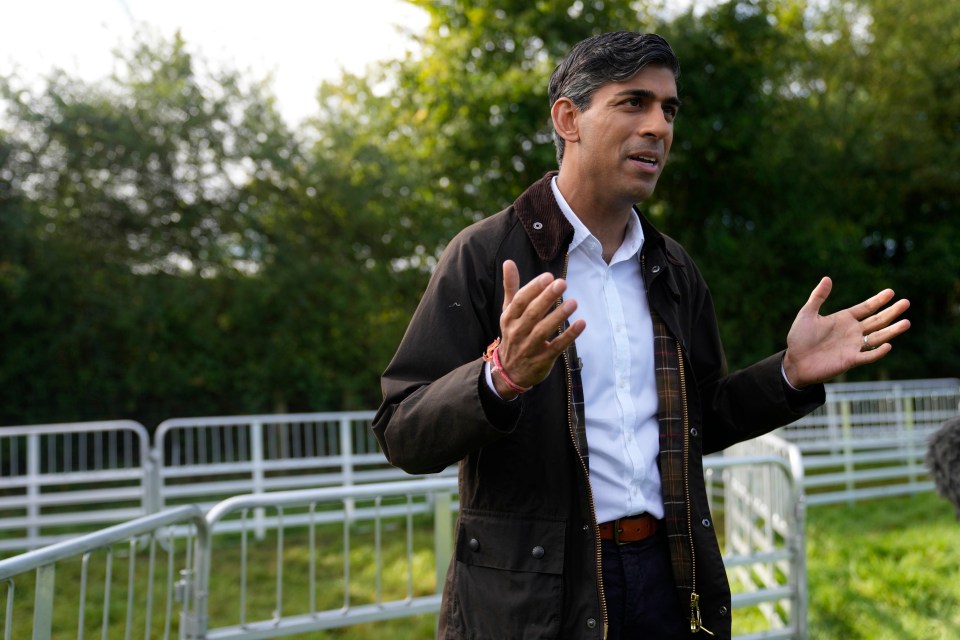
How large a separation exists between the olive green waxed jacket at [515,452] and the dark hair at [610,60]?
231mm

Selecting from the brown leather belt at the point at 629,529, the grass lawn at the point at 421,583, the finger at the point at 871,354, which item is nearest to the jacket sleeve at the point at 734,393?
the finger at the point at 871,354

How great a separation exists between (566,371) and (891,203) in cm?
1447

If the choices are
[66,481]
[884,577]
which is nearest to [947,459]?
[884,577]

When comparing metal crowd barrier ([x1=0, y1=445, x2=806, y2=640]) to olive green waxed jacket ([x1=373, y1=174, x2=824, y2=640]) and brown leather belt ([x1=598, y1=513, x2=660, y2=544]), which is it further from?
brown leather belt ([x1=598, y1=513, x2=660, y2=544])

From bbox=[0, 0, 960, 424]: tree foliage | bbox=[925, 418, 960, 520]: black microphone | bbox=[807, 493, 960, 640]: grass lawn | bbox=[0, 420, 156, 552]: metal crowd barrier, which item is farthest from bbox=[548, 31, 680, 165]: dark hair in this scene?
bbox=[0, 0, 960, 424]: tree foliage

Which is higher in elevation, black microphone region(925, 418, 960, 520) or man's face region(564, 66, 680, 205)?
man's face region(564, 66, 680, 205)

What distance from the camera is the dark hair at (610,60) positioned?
5.72 feet

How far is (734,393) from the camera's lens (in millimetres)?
1964

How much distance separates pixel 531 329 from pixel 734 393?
788mm

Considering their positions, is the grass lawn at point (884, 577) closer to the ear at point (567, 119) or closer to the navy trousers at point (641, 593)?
the navy trousers at point (641, 593)

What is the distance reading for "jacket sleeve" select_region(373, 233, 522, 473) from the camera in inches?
56.5

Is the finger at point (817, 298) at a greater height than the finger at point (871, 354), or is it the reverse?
the finger at point (817, 298)

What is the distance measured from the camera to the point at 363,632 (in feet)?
15.9

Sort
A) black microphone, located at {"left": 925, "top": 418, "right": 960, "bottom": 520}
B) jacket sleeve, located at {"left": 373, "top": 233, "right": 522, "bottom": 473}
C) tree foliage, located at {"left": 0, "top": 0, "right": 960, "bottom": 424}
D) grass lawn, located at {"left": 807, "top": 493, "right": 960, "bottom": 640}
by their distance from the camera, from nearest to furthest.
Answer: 1. jacket sleeve, located at {"left": 373, "top": 233, "right": 522, "bottom": 473}
2. black microphone, located at {"left": 925, "top": 418, "right": 960, "bottom": 520}
3. grass lawn, located at {"left": 807, "top": 493, "right": 960, "bottom": 640}
4. tree foliage, located at {"left": 0, "top": 0, "right": 960, "bottom": 424}
